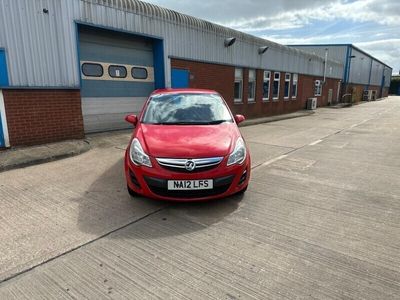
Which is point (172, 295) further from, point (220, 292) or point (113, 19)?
point (113, 19)

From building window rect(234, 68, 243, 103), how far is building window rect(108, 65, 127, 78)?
6783 millimetres

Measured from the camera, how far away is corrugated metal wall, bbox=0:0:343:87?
663 cm

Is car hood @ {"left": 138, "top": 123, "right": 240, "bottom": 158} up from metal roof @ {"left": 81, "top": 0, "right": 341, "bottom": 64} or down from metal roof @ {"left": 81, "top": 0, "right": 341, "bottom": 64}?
down

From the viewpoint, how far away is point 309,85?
23766 millimetres

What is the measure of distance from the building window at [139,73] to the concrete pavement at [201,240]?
5559 mm

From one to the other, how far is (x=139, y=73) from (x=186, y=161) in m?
7.57

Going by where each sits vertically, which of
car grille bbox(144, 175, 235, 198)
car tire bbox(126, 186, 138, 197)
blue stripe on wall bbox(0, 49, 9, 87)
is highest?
blue stripe on wall bbox(0, 49, 9, 87)

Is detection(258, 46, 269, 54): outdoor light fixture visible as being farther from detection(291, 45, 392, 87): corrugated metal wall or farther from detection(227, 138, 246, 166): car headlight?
detection(291, 45, 392, 87): corrugated metal wall

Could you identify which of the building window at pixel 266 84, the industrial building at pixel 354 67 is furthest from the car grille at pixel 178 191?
the industrial building at pixel 354 67

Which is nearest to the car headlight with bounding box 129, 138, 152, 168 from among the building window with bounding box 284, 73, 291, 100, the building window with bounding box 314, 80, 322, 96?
the building window with bounding box 284, 73, 291, 100

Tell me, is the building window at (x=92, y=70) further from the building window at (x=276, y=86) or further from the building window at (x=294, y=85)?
the building window at (x=294, y=85)

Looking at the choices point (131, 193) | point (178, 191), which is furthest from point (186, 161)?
point (131, 193)

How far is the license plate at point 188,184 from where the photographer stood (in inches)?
141

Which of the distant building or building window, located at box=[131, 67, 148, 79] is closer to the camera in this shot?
building window, located at box=[131, 67, 148, 79]
